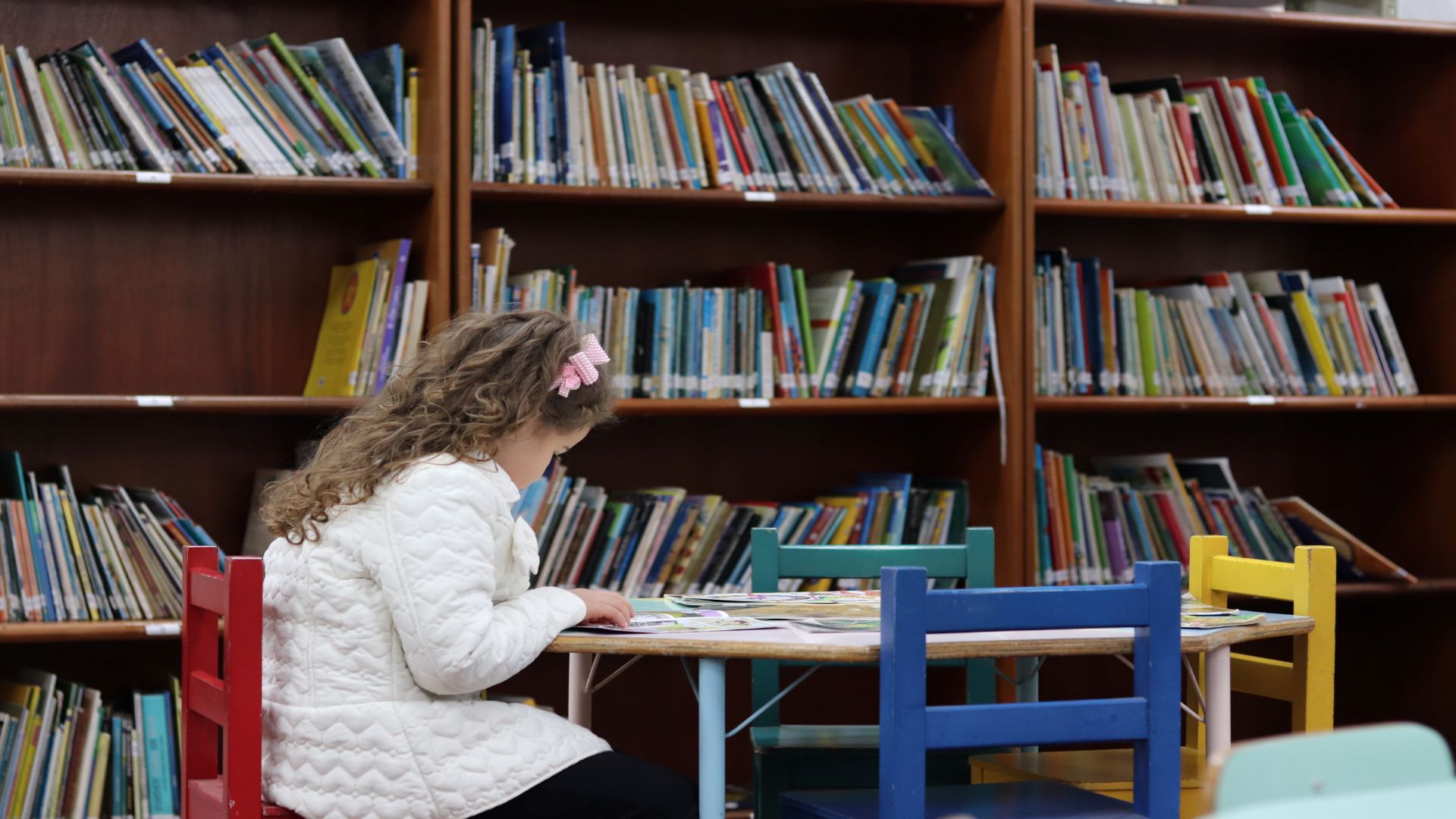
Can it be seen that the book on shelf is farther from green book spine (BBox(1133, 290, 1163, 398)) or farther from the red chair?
the red chair

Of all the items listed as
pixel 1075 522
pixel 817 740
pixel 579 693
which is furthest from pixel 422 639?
pixel 1075 522

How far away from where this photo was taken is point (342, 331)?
3131 millimetres

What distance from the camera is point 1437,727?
3830 millimetres

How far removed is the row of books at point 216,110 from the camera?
2895mm

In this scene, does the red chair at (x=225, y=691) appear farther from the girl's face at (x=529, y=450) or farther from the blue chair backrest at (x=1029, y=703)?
the blue chair backrest at (x=1029, y=703)

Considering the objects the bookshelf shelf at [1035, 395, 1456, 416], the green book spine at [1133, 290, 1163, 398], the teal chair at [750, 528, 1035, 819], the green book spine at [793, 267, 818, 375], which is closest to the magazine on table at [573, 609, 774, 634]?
the teal chair at [750, 528, 1035, 819]

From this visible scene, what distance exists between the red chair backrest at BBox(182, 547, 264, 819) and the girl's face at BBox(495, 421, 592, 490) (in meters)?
0.32

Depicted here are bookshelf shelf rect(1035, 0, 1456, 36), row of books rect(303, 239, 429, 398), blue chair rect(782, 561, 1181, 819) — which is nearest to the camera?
blue chair rect(782, 561, 1181, 819)

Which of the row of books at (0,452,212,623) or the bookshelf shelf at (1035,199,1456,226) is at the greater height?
the bookshelf shelf at (1035,199,1456,226)

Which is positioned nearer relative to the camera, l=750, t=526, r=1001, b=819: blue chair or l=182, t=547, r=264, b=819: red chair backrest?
l=182, t=547, r=264, b=819: red chair backrest

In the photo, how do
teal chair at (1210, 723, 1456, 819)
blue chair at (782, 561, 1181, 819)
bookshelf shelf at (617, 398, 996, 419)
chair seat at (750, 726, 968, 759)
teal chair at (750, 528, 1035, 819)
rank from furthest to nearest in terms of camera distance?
bookshelf shelf at (617, 398, 996, 419) → teal chair at (750, 528, 1035, 819) → chair seat at (750, 726, 968, 759) → blue chair at (782, 561, 1181, 819) → teal chair at (1210, 723, 1456, 819)

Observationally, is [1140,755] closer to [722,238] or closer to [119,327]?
[722,238]

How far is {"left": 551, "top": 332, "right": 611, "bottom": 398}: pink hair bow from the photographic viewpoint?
203cm

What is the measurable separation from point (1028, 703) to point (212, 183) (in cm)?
182
